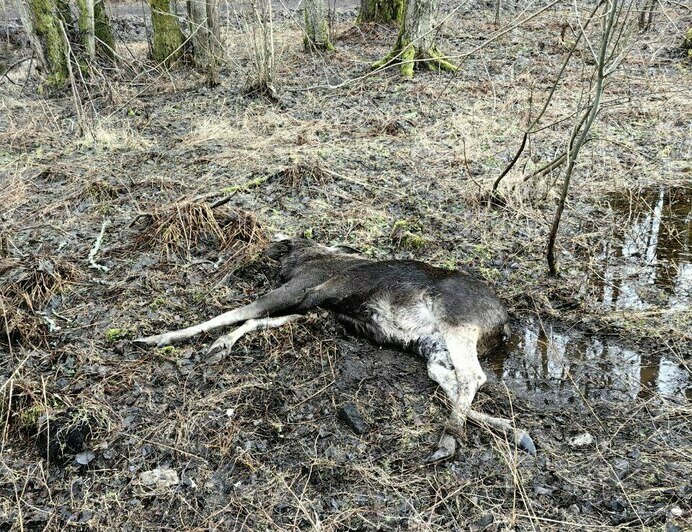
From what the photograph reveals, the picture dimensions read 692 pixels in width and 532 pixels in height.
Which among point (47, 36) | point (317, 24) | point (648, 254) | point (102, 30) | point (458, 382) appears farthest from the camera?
point (317, 24)

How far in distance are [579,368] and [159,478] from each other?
2.99 metres

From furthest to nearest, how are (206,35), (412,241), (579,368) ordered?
(206,35) → (412,241) → (579,368)

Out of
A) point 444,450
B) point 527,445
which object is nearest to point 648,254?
point 527,445

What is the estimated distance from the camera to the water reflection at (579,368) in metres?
4.21

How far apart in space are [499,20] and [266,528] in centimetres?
1450

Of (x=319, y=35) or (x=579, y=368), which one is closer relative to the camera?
(x=579, y=368)

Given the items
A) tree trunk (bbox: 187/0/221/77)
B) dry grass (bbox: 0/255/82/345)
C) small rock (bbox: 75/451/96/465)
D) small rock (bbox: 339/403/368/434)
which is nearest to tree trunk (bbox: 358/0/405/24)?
tree trunk (bbox: 187/0/221/77)

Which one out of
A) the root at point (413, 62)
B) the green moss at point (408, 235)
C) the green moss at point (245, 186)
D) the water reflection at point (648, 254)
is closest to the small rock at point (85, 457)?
the green moss at point (408, 235)

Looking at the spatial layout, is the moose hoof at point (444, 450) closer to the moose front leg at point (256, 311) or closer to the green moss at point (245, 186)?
the moose front leg at point (256, 311)

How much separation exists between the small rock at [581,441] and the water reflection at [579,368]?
385 millimetres

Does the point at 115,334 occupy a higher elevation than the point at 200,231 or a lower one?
lower

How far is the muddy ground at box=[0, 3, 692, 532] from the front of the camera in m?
3.40

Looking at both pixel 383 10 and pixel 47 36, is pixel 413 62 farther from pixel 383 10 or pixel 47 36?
pixel 47 36

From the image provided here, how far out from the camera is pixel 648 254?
19.2ft
